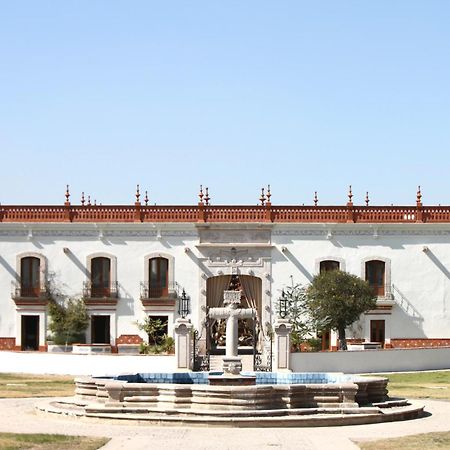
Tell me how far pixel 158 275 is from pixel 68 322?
407cm

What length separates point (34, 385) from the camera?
33844 mm

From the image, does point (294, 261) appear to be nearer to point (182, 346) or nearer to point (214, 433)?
point (182, 346)

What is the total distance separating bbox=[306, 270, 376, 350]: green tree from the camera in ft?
144

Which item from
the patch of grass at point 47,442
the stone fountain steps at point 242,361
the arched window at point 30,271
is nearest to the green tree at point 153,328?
the arched window at point 30,271

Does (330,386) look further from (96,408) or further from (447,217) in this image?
(447,217)

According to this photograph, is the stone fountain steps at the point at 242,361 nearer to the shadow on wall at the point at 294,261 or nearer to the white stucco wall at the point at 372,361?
the white stucco wall at the point at 372,361

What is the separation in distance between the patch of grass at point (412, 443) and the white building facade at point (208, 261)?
2558 cm

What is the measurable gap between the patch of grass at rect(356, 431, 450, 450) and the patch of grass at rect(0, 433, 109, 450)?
4.58 meters

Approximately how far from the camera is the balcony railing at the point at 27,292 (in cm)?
4734

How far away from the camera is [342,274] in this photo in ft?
146

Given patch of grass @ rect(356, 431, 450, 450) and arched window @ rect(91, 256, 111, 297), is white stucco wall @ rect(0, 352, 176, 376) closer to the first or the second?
arched window @ rect(91, 256, 111, 297)

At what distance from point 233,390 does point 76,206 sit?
26106 millimetres

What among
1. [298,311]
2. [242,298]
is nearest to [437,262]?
[298,311]

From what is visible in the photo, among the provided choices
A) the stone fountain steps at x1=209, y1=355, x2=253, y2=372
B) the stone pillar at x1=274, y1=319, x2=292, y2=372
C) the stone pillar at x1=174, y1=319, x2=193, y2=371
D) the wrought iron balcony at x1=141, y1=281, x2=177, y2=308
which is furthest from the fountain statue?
the wrought iron balcony at x1=141, y1=281, x2=177, y2=308
